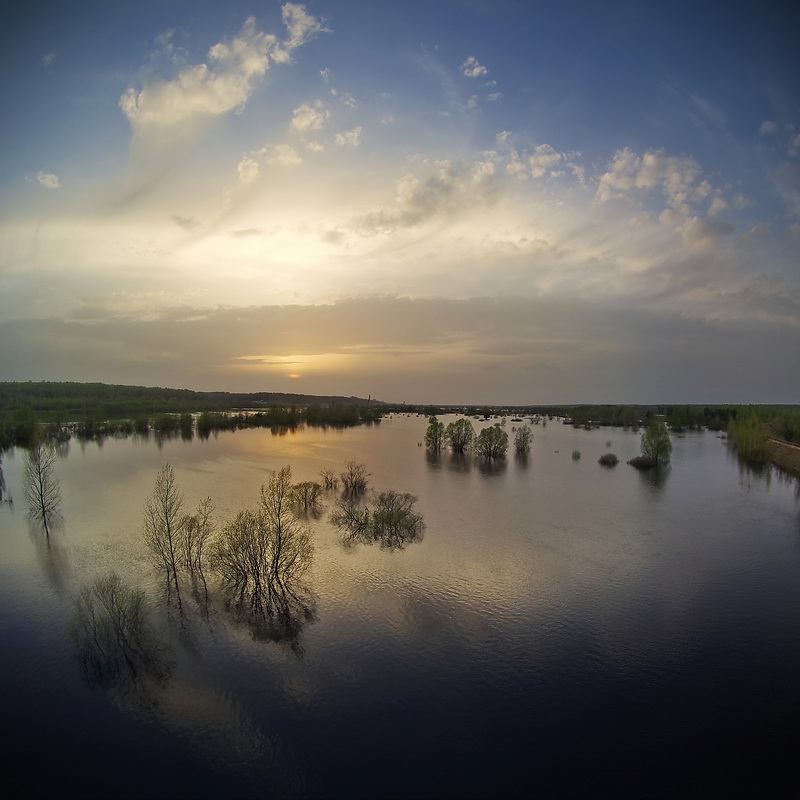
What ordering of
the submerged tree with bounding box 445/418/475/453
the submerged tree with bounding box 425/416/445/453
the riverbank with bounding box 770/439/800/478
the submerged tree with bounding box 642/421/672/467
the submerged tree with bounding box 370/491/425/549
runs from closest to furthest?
the submerged tree with bounding box 370/491/425/549 < the riverbank with bounding box 770/439/800/478 < the submerged tree with bounding box 642/421/672/467 < the submerged tree with bounding box 425/416/445/453 < the submerged tree with bounding box 445/418/475/453

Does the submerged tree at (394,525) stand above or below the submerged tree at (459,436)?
below

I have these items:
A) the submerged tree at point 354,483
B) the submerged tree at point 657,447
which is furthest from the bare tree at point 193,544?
the submerged tree at point 657,447

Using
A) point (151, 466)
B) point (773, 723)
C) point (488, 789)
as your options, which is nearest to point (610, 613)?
point (773, 723)

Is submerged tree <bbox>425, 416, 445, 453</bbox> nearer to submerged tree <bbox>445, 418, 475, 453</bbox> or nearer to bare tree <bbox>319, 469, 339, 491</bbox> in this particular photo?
submerged tree <bbox>445, 418, 475, 453</bbox>

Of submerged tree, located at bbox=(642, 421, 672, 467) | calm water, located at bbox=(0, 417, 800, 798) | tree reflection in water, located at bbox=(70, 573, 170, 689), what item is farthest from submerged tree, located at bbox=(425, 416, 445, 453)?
tree reflection in water, located at bbox=(70, 573, 170, 689)

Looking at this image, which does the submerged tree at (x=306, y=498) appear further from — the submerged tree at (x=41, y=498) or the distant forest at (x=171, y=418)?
the distant forest at (x=171, y=418)

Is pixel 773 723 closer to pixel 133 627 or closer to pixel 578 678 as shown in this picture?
pixel 578 678
